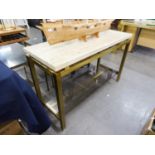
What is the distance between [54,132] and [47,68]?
31.1 inches

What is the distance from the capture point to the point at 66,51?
120 cm

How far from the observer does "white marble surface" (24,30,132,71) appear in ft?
3.49

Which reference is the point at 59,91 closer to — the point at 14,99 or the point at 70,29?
the point at 14,99

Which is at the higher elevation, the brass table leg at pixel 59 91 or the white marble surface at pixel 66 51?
the white marble surface at pixel 66 51

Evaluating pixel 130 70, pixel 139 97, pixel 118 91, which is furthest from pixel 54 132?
pixel 130 70

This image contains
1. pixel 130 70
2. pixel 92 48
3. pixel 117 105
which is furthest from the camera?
pixel 130 70

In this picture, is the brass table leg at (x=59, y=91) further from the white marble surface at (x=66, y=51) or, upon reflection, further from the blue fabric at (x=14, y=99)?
the blue fabric at (x=14, y=99)

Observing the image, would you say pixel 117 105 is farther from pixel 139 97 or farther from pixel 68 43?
pixel 68 43

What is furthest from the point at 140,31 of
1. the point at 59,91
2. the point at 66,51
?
the point at 59,91

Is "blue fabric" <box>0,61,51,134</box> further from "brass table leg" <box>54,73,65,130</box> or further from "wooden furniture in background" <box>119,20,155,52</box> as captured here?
"wooden furniture in background" <box>119,20,155,52</box>

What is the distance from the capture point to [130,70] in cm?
257

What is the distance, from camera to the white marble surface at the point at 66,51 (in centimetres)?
106

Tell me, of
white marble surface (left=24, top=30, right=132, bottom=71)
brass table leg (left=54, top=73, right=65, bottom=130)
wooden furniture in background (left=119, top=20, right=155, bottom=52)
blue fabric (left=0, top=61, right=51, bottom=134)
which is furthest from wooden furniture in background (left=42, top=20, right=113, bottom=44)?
wooden furniture in background (left=119, top=20, right=155, bottom=52)

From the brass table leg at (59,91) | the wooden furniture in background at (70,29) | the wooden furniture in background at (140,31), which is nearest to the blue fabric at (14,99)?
the brass table leg at (59,91)
